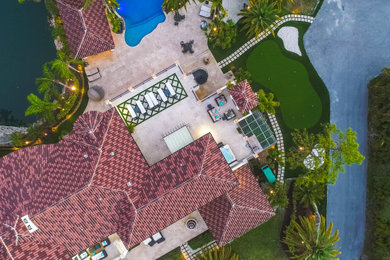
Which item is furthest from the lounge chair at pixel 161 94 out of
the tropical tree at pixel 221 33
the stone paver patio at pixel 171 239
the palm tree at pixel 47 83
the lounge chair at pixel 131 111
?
the stone paver patio at pixel 171 239

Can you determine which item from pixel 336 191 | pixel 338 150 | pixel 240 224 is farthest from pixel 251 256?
pixel 338 150

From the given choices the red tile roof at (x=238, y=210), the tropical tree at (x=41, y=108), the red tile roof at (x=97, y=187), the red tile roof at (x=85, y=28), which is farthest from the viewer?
the red tile roof at (x=85, y=28)

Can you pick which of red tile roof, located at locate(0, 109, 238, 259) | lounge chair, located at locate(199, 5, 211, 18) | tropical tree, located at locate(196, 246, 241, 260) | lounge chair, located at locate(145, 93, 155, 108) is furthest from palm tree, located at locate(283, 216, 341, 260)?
lounge chair, located at locate(199, 5, 211, 18)

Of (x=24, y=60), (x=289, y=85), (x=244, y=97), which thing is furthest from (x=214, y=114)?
(x=24, y=60)

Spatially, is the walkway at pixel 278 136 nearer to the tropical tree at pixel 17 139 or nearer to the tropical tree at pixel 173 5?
the tropical tree at pixel 173 5

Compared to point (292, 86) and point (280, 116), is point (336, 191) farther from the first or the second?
point (292, 86)

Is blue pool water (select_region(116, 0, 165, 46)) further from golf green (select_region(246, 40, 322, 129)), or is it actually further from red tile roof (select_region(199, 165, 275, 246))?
red tile roof (select_region(199, 165, 275, 246))

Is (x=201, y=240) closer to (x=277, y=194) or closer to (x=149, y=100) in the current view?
(x=277, y=194)
